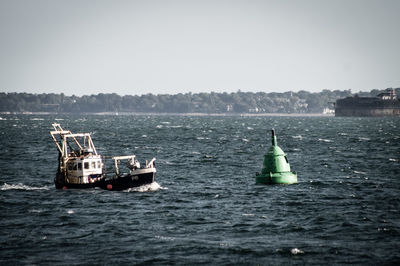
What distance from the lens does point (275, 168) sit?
4906 centimetres

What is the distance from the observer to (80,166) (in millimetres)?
47969

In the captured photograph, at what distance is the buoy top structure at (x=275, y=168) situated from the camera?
48.4m

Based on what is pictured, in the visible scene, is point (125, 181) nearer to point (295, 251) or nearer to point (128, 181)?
point (128, 181)

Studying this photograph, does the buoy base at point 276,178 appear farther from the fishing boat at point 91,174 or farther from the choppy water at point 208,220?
the fishing boat at point 91,174

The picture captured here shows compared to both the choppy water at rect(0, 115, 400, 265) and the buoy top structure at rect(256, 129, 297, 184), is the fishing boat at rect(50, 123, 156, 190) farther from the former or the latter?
the buoy top structure at rect(256, 129, 297, 184)

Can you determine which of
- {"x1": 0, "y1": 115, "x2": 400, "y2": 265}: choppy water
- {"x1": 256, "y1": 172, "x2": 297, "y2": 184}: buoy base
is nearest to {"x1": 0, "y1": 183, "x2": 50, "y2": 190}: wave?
{"x1": 0, "y1": 115, "x2": 400, "y2": 265}: choppy water

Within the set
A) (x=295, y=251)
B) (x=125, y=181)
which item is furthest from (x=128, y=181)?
(x=295, y=251)

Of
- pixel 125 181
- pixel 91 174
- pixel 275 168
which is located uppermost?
pixel 275 168

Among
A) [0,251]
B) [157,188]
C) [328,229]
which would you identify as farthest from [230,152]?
[0,251]

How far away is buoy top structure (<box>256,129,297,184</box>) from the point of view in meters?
48.4

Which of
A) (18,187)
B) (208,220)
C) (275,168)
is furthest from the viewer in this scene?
(18,187)

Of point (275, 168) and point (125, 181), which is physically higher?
point (275, 168)

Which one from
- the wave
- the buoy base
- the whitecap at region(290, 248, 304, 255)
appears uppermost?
the buoy base

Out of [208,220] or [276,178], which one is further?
[276,178]
